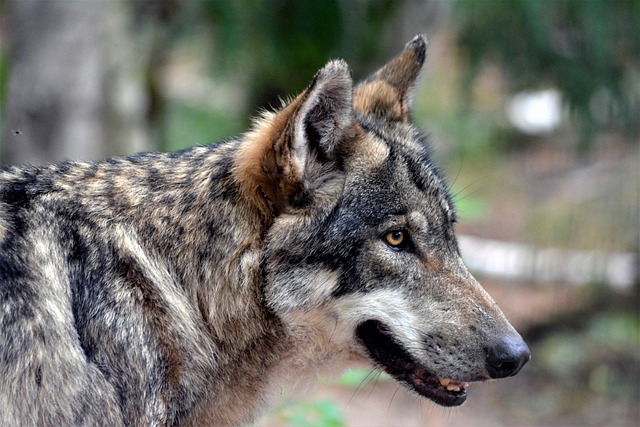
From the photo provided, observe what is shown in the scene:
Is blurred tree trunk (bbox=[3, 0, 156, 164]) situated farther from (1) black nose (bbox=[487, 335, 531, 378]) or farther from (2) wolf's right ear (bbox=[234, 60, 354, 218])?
(1) black nose (bbox=[487, 335, 531, 378])

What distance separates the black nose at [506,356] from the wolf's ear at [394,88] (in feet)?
4.49

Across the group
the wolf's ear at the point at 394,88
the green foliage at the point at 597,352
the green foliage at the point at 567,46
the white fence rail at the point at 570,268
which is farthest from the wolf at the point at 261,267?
the green foliage at the point at 597,352

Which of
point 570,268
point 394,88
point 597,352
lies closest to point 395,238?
point 394,88

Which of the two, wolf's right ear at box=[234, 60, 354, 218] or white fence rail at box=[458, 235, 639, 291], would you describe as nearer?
wolf's right ear at box=[234, 60, 354, 218]

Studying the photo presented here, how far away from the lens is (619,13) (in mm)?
9695

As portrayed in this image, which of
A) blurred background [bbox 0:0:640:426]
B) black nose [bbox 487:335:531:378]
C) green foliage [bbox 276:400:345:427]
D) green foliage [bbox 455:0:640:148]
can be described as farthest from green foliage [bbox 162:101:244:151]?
black nose [bbox 487:335:531:378]

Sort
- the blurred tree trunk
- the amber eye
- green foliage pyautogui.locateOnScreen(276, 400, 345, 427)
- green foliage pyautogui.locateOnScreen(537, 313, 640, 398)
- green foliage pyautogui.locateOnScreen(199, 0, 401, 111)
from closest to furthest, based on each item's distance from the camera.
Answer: the amber eye < green foliage pyautogui.locateOnScreen(276, 400, 345, 427) < the blurred tree trunk < green foliage pyautogui.locateOnScreen(199, 0, 401, 111) < green foliage pyautogui.locateOnScreen(537, 313, 640, 398)

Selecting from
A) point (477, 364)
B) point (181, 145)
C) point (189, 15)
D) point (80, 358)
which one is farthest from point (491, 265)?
point (80, 358)

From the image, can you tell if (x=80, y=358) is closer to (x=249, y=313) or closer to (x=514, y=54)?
(x=249, y=313)

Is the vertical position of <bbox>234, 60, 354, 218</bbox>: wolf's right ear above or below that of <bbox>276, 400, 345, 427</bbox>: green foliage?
above

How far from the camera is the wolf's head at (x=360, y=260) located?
374 centimetres

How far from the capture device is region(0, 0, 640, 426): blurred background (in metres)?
8.45

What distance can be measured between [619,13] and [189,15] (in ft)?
15.7

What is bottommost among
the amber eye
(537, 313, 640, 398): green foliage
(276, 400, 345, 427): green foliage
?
(537, 313, 640, 398): green foliage
